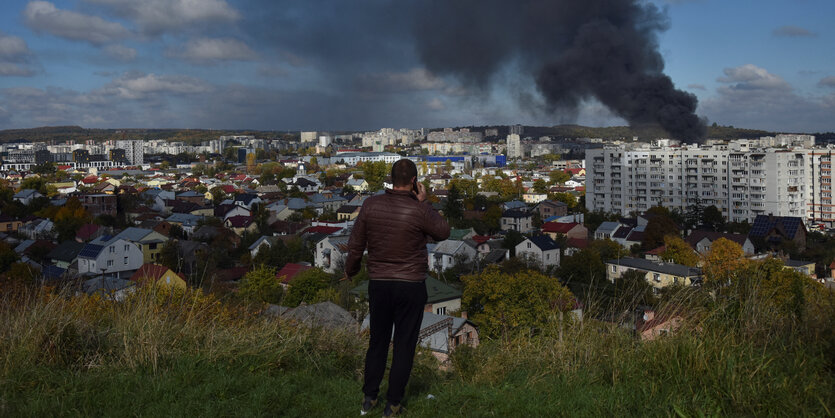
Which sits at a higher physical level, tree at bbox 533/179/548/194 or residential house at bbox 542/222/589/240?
tree at bbox 533/179/548/194

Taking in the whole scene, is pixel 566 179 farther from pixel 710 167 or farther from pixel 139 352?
pixel 139 352

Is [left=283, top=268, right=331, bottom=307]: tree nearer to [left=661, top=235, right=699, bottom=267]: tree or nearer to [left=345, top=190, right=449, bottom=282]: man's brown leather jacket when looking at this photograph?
[left=345, top=190, right=449, bottom=282]: man's brown leather jacket

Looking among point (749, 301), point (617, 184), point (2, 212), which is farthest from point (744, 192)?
point (2, 212)

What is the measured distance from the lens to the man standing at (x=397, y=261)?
1.89 m

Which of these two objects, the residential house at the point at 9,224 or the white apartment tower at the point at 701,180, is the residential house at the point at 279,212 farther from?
the white apartment tower at the point at 701,180

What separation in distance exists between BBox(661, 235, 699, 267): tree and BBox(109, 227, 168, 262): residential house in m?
13.9

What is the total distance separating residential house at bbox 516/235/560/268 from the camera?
1712 cm

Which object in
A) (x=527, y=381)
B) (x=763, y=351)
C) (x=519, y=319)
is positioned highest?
(x=763, y=351)

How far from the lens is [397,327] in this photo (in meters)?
1.96

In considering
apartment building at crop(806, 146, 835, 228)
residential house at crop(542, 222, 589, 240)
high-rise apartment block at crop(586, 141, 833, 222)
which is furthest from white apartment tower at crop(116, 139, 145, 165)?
apartment building at crop(806, 146, 835, 228)

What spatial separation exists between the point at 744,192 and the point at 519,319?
70.6ft

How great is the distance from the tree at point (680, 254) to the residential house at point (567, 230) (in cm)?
519

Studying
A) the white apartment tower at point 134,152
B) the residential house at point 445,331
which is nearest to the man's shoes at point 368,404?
the residential house at point 445,331

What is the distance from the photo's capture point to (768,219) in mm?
20922
